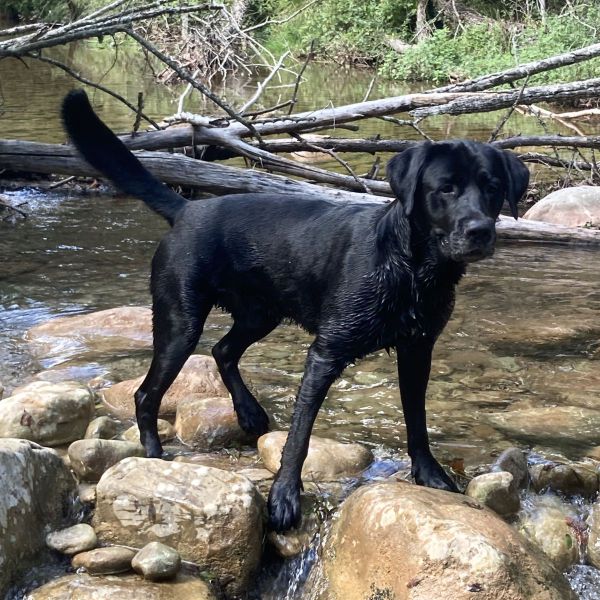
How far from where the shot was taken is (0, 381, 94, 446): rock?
4.16 m

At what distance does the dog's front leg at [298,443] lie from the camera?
3.63m

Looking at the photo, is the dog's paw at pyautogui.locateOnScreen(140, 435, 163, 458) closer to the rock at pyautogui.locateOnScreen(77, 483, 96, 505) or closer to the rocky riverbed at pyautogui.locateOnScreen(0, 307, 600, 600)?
the rocky riverbed at pyautogui.locateOnScreen(0, 307, 600, 600)

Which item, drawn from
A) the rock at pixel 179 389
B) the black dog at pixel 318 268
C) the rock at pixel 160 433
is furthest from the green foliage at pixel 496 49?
the rock at pixel 160 433

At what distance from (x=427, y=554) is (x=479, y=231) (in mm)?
1232

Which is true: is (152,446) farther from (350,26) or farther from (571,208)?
(350,26)

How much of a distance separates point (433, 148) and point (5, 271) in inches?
200

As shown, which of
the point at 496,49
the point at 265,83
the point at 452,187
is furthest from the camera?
the point at 496,49

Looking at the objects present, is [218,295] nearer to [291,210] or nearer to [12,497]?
[291,210]

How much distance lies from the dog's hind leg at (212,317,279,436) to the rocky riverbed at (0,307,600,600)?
22 centimetres

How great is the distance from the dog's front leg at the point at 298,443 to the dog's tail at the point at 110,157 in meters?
1.24

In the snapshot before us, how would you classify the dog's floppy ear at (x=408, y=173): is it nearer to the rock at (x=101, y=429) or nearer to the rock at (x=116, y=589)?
the rock at (x=116, y=589)

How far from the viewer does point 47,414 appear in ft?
13.9

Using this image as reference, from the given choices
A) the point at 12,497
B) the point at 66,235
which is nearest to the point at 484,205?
the point at 12,497

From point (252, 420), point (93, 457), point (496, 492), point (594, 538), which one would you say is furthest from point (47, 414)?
point (594, 538)
